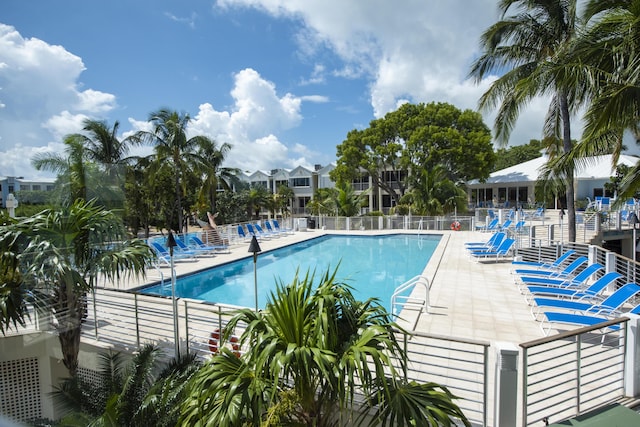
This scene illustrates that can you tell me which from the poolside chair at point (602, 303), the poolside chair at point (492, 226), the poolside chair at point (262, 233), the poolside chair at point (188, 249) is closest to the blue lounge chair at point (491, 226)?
the poolside chair at point (492, 226)

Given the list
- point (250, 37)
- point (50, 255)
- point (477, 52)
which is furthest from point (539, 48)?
point (50, 255)

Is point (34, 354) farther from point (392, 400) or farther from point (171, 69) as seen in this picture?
point (392, 400)

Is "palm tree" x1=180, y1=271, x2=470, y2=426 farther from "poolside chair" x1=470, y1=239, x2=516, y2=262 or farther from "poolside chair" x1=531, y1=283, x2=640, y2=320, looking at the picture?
"poolside chair" x1=470, y1=239, x2=516, y2=262

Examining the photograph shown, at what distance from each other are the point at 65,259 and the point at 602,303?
333 inches

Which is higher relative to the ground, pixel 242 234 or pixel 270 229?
pixel 270 229

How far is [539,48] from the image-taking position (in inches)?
518

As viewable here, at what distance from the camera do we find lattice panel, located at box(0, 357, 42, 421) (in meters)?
4.77

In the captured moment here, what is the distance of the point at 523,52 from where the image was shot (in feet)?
43.6

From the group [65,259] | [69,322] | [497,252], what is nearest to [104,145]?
[65,259]

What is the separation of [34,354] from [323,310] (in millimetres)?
5013

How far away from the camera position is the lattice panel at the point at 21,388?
4.77 m

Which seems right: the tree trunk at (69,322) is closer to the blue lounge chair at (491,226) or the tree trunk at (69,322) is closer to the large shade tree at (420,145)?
the blue lounge chair at (491,226)

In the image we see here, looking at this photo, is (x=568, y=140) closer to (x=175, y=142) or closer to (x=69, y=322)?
(x=69, y=322)

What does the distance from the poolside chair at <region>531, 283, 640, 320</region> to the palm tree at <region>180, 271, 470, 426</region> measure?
440 centimetres
